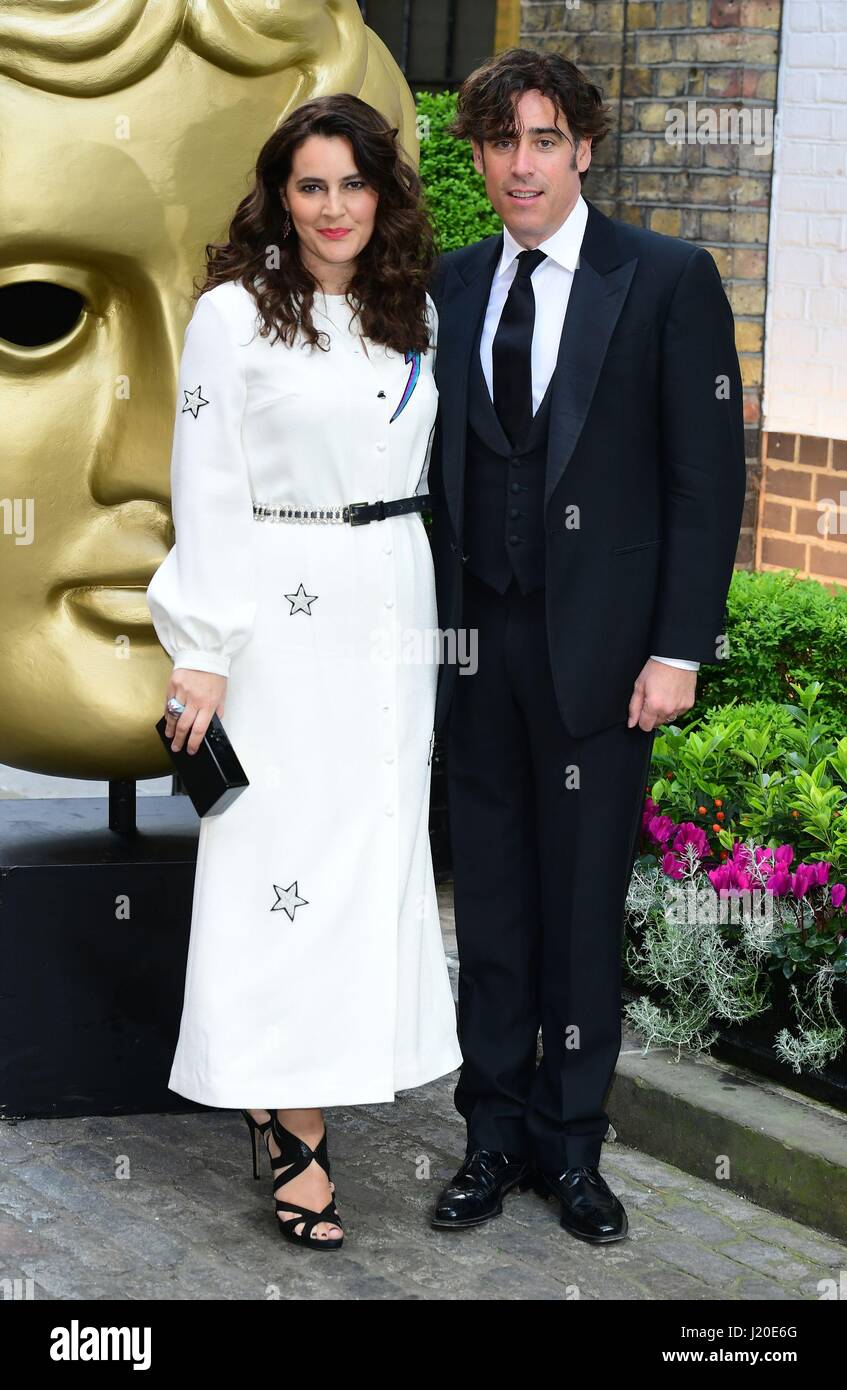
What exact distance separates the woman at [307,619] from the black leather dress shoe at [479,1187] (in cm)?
23

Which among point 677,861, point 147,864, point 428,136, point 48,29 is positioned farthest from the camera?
point 428,136

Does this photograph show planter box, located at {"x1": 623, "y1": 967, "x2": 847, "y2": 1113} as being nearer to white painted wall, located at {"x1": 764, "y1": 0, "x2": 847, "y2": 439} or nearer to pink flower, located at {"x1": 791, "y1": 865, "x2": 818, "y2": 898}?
pink flower, located at {"x1": 791, "y1": 865, "x2": 818, "y2": 898}

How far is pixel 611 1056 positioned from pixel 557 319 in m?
1.44

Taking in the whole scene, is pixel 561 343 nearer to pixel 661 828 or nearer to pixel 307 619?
pixel 307 619

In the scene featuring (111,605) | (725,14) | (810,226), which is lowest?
(111,605)

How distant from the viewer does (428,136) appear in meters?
6.75

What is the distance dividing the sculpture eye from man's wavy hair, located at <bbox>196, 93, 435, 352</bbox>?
1.58ft

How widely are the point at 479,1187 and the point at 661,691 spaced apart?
1.06 meters

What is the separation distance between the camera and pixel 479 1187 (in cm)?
384

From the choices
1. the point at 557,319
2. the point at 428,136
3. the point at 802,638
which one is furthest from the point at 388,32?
the point at 557,319

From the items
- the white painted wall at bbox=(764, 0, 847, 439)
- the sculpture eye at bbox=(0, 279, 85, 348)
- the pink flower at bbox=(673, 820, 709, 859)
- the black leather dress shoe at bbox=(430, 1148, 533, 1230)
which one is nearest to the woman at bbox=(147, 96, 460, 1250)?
the black leather dress shoe at bbox=(430, 1148, 533, 1230)

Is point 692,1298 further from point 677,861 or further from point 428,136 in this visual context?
point 428,136

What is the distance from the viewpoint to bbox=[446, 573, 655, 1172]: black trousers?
3721 mm

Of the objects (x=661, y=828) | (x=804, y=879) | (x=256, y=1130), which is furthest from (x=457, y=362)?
(x=256, y=1130)
